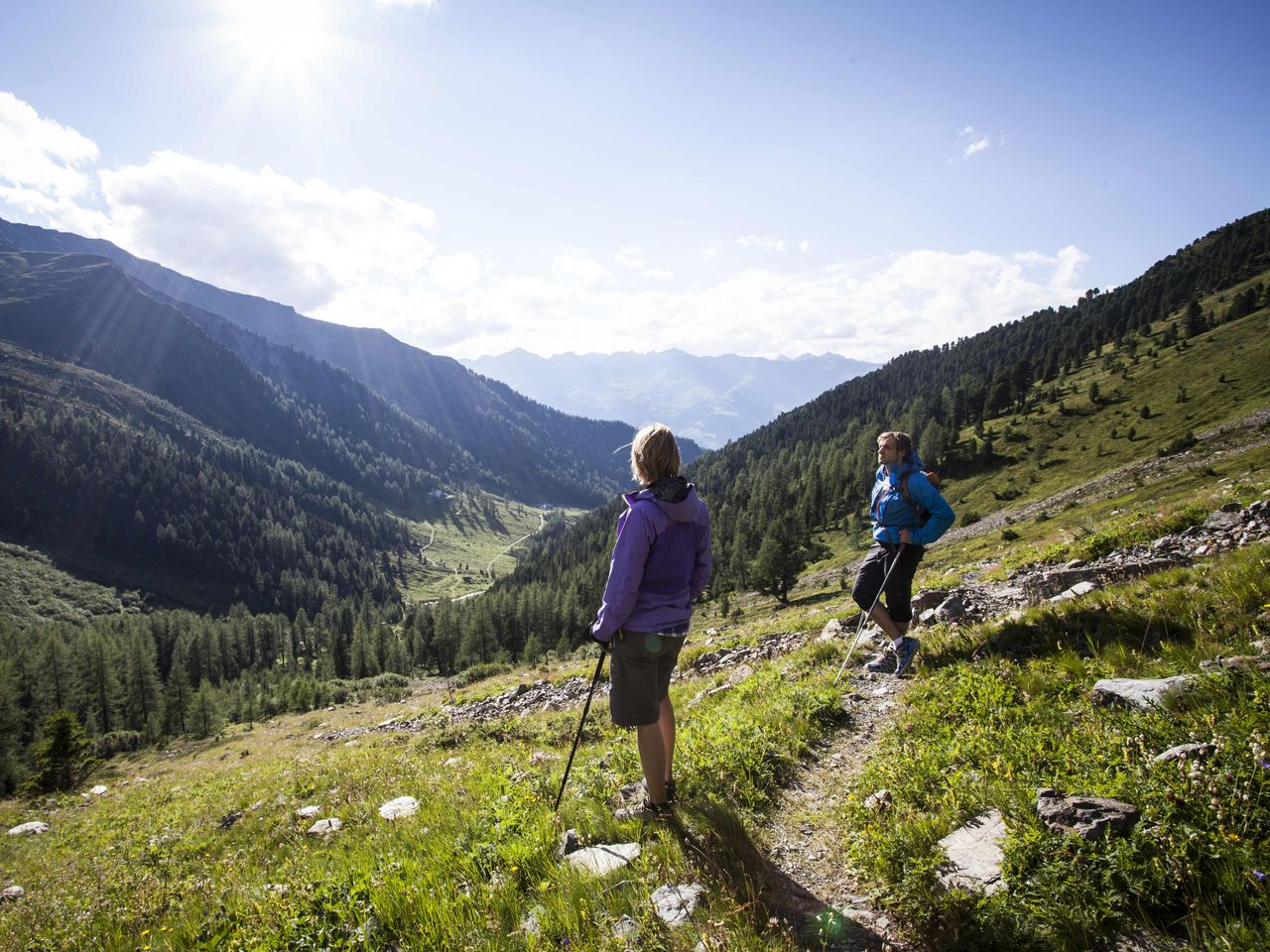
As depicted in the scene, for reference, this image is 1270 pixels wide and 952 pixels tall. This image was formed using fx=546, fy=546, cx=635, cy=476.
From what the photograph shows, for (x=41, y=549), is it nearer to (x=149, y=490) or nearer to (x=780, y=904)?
(x=149, y=490)

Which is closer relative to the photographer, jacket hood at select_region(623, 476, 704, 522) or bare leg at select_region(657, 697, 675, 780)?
jacket hood at select_region(623, 476, 704, 522)

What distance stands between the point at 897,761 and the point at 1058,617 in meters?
Result: 3.83

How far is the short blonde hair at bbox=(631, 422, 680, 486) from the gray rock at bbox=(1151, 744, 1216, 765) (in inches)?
148

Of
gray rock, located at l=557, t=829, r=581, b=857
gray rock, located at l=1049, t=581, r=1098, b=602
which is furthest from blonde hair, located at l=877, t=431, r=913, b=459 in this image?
gray rock, located at l=557, t=829, r=581, b=857

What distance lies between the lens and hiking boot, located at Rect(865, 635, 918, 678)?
770 cm

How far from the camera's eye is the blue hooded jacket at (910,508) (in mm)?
7488

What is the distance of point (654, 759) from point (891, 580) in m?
4.70

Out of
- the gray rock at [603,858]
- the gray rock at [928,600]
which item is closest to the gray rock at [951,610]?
the gray rock at [928,600]

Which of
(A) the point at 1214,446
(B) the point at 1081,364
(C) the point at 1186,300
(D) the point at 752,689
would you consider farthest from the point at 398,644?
(C) the point at 1186,300

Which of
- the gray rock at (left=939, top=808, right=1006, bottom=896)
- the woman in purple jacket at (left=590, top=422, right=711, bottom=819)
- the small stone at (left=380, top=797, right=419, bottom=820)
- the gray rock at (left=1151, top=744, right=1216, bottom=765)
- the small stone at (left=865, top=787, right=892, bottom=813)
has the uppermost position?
the woman in purple jacket at (left=590, top=422, right=711, bottom=819)

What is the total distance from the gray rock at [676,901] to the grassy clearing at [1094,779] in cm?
120

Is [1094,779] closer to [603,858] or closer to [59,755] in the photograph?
[603,858]

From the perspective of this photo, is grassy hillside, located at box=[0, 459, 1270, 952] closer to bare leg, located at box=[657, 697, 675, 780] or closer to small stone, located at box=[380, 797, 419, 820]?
small stone, located at box=[380, 797, 419, 820]

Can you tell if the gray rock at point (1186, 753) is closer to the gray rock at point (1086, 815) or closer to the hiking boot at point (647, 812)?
the gray rock at point (1086, 815)
